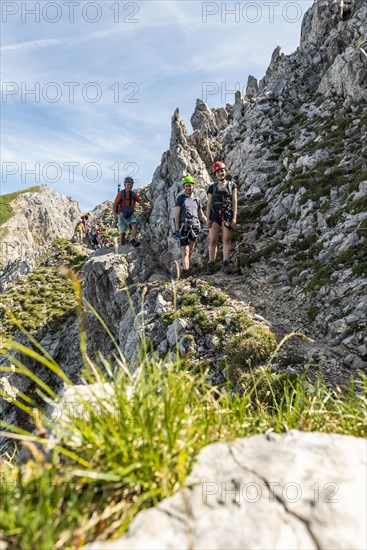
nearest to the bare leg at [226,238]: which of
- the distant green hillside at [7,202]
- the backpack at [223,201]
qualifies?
the backpack at [223,201]

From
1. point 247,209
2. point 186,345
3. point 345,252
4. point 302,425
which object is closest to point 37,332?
point 247,209

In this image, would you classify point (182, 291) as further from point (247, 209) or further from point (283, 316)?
point (247, 209)

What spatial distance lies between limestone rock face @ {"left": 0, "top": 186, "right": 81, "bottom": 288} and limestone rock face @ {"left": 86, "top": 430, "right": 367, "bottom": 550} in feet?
462

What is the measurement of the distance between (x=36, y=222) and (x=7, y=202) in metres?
27.0

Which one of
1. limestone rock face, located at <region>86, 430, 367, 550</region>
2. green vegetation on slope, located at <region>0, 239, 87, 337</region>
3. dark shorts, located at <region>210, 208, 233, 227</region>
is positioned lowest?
green vegetation on slope, located at <region>0, 239, 87, 337</region>

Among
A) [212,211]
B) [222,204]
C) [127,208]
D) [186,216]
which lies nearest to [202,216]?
[212,211]

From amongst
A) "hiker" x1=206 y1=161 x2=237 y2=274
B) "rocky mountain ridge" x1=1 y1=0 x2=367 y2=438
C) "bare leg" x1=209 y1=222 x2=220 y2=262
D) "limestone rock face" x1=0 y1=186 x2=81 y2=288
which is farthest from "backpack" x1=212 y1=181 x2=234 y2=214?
"limestone rock face" x1=0 y1=186 x2=81 y2=288

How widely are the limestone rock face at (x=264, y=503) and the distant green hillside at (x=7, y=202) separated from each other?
6554 inches

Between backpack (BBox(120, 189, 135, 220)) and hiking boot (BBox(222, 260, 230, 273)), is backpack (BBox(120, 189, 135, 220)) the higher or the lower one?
the higher one

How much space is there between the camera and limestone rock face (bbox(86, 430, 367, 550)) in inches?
85.7

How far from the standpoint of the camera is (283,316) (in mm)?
12766

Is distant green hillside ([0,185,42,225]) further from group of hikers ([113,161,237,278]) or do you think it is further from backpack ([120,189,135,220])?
group of hikers ([113,161,237,278])

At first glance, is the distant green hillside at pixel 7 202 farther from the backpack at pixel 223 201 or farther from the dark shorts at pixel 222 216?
the backpack at pixel 223 201

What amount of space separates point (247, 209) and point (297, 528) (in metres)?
18.8
